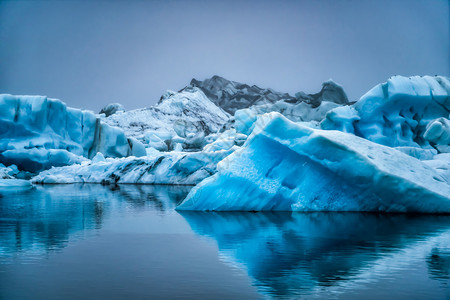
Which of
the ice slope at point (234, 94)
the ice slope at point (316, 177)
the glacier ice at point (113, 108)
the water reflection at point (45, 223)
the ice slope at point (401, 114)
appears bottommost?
the water reflection at point (45, 223)

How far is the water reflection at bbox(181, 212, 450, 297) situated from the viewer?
4961 millimetres

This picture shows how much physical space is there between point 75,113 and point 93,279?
100 ft

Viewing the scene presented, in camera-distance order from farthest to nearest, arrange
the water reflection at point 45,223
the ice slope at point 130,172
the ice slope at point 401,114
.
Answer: the ice slope at point 130,172 → the ice slope at point 401,114 → the water reflection at point 45,223

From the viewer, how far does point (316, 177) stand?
11414 millimetres

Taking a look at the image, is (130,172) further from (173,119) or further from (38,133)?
(173,119)

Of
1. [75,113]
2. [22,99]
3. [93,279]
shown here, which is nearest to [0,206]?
[93,279]

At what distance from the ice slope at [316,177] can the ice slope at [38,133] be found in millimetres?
20233

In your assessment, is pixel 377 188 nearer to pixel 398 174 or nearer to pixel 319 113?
pixel 398 174

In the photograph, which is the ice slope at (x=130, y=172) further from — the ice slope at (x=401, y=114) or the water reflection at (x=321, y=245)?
the water reflection at (x=321, y=245)

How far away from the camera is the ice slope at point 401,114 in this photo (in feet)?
73.7

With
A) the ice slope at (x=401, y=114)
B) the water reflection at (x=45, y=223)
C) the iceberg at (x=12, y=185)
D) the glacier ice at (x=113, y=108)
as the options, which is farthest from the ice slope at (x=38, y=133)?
the glacier ice at (x=113, y=108)

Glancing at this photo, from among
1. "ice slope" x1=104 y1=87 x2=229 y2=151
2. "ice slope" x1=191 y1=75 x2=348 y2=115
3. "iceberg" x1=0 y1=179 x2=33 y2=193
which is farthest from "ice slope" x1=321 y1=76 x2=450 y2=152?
"ice slope" x1=191 y1=75 x2=348 y2=115

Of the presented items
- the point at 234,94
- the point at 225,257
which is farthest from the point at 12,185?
the point at 234,94

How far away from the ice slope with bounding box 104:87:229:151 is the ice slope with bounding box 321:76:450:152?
2793cm
